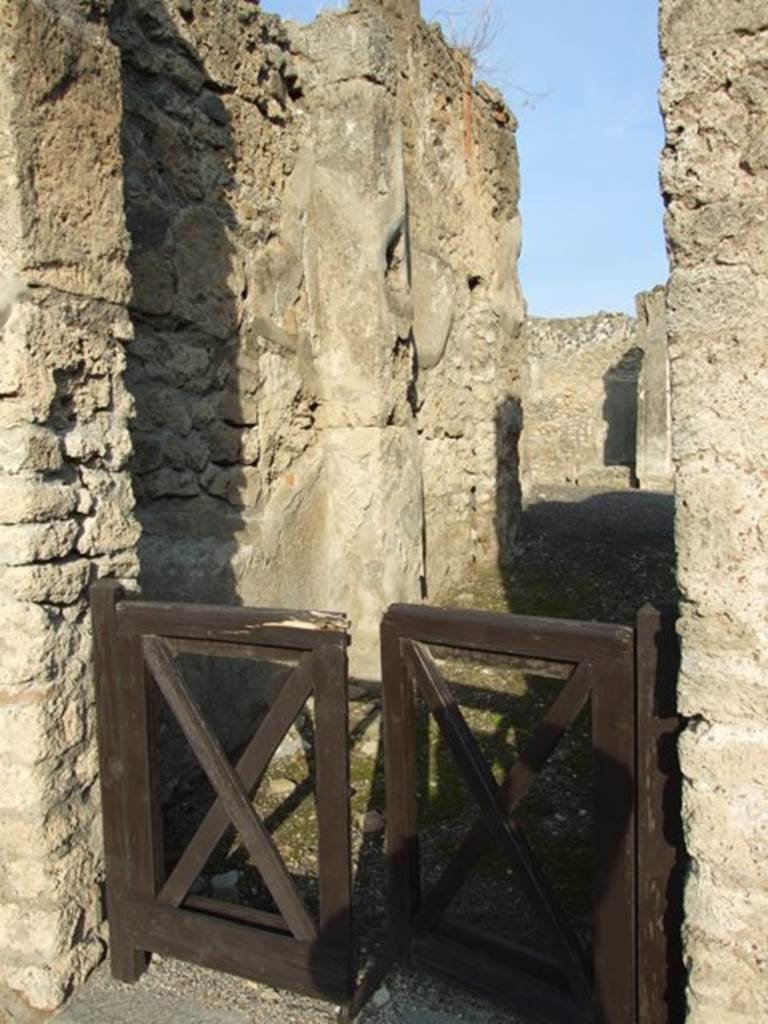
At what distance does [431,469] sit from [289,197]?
2.07m

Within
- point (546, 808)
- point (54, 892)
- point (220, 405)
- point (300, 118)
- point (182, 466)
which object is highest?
point (300, 118)

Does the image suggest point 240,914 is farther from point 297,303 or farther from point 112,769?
point 297,303

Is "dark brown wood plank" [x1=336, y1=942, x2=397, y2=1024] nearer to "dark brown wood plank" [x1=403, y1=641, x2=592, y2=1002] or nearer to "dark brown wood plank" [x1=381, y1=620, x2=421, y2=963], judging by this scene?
"dark brown wood plank" [x1=381, y1=620, x2=421, y2=963]

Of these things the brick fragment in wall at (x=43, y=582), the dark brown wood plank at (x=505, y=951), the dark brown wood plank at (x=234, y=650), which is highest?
the brick fragment in wall at (x=43, y=582)

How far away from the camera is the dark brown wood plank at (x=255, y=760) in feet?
7.18

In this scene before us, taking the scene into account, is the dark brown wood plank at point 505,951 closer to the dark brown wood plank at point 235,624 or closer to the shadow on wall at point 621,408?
the dark brown wood plank at point 235,624

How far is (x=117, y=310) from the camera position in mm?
2611

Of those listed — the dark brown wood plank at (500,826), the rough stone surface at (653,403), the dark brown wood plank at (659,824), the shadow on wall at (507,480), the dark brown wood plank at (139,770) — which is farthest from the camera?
the rough stone surface at (653,403)

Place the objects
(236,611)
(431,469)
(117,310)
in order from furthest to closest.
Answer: (431,469) → (117,310) → (236,611)

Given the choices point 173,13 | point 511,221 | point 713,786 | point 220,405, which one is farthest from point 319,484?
point 511,221

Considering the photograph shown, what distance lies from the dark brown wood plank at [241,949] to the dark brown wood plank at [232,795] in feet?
0.22

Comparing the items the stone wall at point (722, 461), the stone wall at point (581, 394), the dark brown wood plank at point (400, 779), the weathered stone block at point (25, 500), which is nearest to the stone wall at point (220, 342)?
the weathered stone block at point (25, 500)

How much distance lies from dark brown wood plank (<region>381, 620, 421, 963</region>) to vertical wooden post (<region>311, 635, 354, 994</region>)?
0.42 ft

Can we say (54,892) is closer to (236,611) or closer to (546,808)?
(236,611)
